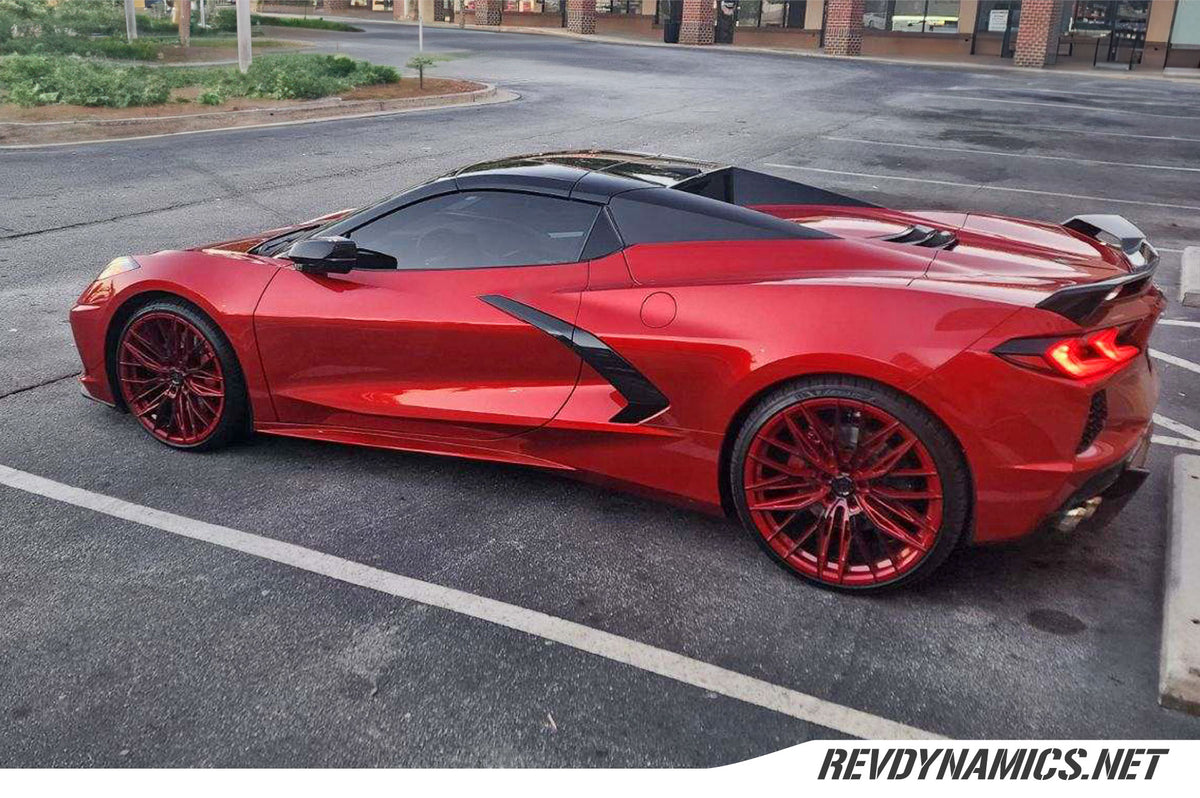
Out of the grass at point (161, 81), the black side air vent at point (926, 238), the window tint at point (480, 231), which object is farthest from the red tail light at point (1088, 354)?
the grass at point (161, 81)

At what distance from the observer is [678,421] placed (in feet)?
13.9

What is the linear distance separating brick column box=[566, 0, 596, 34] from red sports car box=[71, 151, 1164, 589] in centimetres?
4556

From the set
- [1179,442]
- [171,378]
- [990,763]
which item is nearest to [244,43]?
[171,378]

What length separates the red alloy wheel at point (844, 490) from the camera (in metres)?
3.89

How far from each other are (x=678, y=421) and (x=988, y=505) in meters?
1.12

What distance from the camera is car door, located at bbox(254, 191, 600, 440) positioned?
14.8ft

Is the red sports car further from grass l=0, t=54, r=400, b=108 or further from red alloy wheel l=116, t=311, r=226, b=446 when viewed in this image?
grass l=0, t=54, r=400, b=108

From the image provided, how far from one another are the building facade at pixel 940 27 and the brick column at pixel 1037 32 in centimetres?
3

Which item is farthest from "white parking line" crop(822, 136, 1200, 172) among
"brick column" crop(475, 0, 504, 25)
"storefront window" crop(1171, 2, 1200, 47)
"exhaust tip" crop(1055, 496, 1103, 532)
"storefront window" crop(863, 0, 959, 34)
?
"brick column" crop(475, 0, 504, 25)

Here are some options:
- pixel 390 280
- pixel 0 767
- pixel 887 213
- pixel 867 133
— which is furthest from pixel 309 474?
pixel 867 133

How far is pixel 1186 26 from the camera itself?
35.4 m

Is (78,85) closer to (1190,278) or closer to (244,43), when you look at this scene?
(244,43)

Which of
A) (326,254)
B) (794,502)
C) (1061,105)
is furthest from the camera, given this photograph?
(1061,105)

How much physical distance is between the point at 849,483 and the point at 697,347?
720mm
